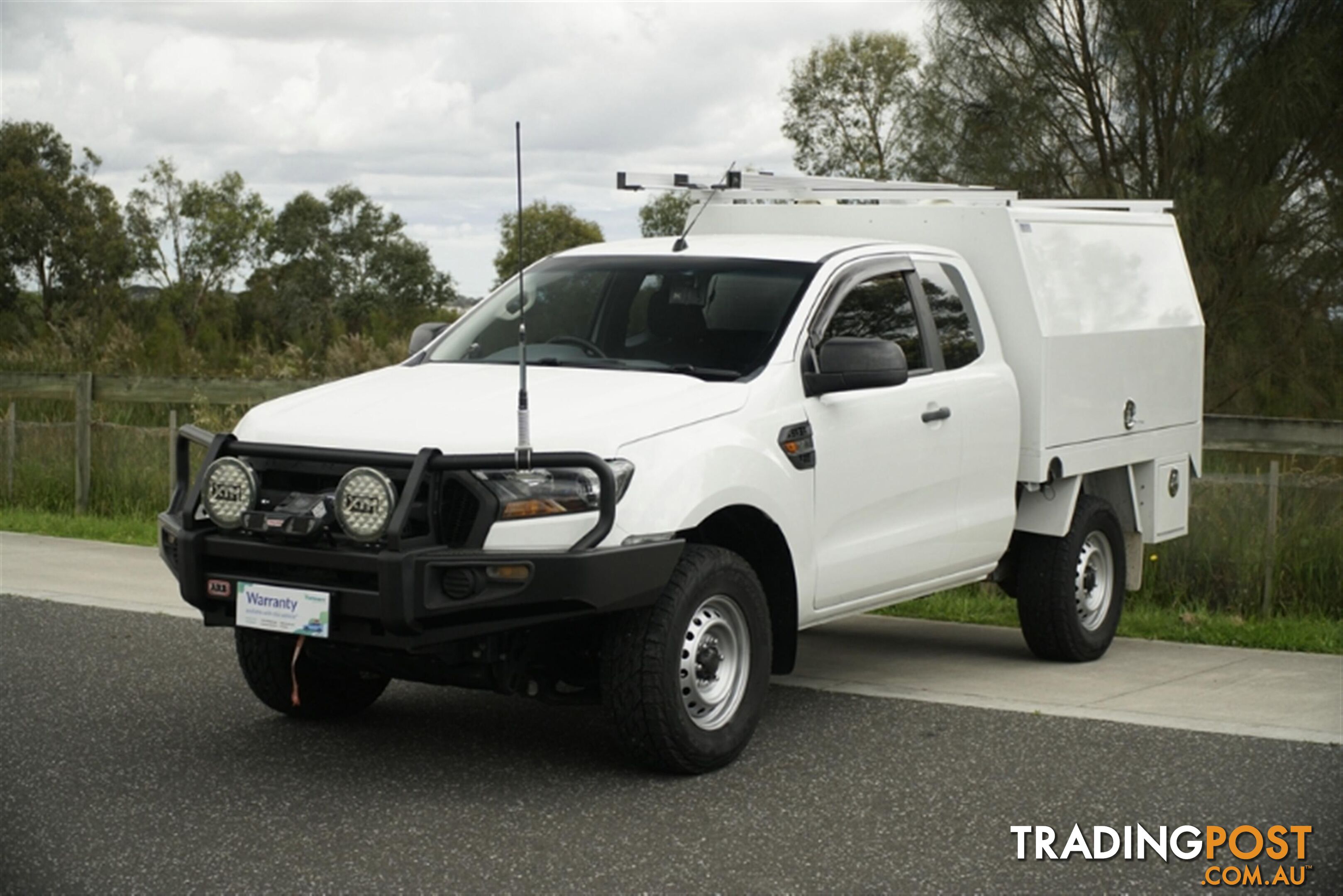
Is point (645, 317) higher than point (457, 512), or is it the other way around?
point (645, 317)

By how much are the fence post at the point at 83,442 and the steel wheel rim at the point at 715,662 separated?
30.2ft

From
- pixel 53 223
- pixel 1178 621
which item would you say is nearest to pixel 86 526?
pixel 1178 621

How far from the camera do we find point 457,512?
609cm

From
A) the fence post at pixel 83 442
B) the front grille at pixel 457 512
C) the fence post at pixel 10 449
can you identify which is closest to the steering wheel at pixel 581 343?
the front grille at pixel 457 512

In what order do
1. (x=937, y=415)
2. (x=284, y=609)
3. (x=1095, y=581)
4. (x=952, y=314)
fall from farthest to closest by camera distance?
(x=1095, y=581), (x=952, y=314), (x=937, y=415), (x=284, y=609)

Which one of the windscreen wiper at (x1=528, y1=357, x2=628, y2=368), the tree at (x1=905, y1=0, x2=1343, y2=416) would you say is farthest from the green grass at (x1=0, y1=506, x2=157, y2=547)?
the tree at (x1=905, y1=0, x2=1343, y2=416)

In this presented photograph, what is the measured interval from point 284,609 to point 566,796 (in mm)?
1150

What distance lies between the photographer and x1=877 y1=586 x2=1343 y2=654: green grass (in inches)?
378

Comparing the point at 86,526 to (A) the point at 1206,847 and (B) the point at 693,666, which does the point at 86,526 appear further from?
(A) the point at 1206,847

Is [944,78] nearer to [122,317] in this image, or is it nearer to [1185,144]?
[1185,144]

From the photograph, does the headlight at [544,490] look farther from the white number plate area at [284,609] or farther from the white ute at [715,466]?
the white number plate area at [284,609]

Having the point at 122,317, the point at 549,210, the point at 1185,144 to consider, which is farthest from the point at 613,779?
the point at 549,210

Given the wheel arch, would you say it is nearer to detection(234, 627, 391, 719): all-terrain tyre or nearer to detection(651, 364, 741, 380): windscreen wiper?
detection(651, 364, 741, 380): windscreen wiper

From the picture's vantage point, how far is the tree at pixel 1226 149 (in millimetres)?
20578
